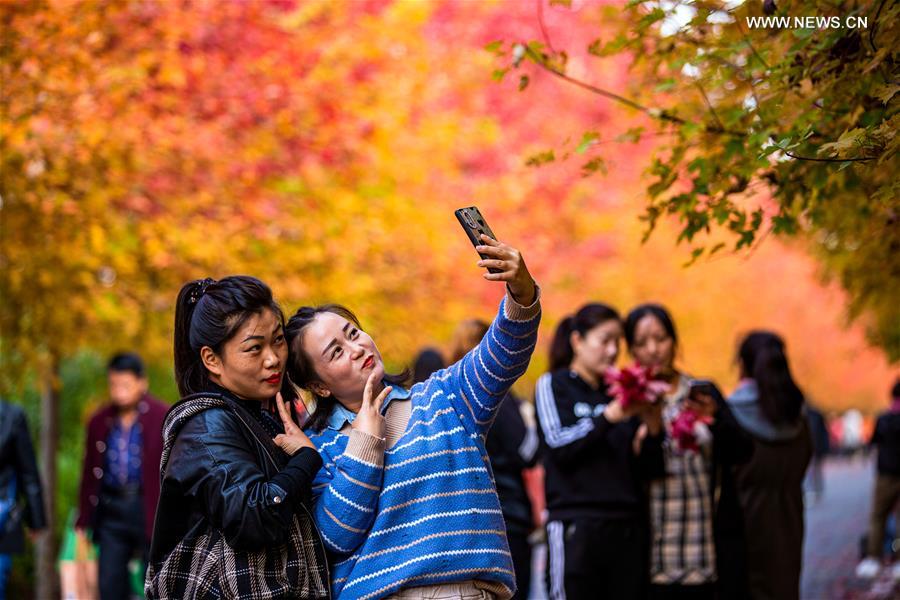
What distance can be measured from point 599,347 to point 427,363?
5.79ft

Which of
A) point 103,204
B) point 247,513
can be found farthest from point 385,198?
point 247,513

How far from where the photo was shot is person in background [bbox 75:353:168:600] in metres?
8.74

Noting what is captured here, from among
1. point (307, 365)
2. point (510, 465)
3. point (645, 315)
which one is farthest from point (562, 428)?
point (307, 365)

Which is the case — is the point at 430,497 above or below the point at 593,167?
below

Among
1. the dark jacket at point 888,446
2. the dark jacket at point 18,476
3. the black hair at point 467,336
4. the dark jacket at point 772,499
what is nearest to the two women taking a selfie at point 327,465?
the dark jacket at point 772,499

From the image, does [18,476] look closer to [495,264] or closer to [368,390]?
[368,390]

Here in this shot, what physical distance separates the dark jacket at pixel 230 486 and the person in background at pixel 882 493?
1016 cm

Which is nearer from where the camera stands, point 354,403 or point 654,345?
point 354,403

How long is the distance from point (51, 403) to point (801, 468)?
24.2 feet

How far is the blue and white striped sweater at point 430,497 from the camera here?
11.4 ft

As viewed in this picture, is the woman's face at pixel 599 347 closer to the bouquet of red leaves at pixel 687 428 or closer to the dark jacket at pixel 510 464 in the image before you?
the bouquet of red leaves at pixel 687 428

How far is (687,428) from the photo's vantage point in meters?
5.79

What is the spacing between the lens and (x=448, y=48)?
17047mm

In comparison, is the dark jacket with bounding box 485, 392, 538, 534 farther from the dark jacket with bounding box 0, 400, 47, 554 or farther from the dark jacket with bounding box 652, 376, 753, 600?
the dark jacket with bounding box 0, 400, 47, 554
